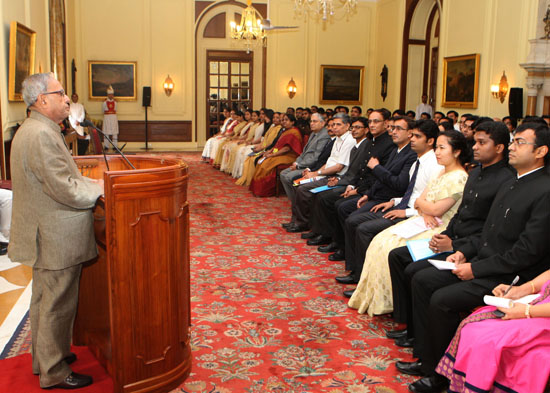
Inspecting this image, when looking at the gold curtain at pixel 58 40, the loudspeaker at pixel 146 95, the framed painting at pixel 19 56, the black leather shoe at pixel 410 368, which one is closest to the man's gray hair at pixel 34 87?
the black leather shoe at pixel 410 368

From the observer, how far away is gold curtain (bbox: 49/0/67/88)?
1191 centimetres

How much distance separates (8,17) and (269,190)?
185 inches

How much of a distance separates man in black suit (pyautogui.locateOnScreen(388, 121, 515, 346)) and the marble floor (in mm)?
2670

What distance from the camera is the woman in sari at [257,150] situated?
10671 millimetres

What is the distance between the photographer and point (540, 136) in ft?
10.1

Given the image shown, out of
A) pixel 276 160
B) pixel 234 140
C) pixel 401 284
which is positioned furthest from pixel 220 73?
pixel 401 284

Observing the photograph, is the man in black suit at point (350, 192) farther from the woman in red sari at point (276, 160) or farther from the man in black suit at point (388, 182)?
the woman in red sari at point (276, 160)

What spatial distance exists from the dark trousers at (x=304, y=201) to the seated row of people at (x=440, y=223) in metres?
0.87

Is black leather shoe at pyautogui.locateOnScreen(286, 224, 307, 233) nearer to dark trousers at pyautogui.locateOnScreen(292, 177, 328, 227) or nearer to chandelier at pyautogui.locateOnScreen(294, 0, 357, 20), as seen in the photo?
dark trousers at pyautogui.locateOnScreen(292, 177, 328, 227)

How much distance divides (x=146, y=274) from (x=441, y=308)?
1633 millimetres

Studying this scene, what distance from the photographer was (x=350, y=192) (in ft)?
20.1

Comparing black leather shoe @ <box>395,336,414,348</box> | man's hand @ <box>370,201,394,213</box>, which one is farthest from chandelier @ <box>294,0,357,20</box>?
black leather shoe @ <box>395,336,414,348</box>

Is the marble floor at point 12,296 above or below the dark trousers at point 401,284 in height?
below

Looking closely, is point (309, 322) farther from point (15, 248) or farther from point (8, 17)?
point (8, 17)
